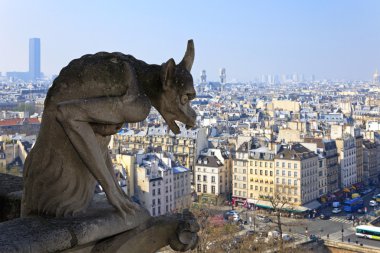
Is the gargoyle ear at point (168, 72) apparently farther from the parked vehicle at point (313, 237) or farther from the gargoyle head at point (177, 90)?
the parked vehicle at point (313, 237)

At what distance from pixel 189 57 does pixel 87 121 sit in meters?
0.75

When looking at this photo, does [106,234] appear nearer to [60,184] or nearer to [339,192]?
[60,184]

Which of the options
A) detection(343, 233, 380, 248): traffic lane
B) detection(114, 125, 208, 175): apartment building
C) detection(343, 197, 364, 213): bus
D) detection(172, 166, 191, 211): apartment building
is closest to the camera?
detection(343, 233, 380, 248): traffic lane

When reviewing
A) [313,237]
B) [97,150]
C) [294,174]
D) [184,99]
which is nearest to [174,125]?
[184,99]

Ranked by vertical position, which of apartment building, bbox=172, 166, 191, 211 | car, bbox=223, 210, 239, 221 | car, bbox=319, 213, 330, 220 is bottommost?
car, bbox=319, 213, 330, 220

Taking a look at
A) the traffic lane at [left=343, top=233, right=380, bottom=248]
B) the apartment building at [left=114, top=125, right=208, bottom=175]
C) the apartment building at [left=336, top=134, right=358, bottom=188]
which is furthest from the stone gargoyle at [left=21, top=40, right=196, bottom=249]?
the apartment building at [left=336, top=134, right=358, bottom=188]

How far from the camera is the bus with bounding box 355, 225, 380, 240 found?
31156mm

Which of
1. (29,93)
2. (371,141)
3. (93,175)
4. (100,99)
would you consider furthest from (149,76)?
(29,93)

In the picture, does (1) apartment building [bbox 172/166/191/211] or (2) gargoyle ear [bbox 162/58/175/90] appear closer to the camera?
(2) gargoyle ear [bbox 162/58/175/90]

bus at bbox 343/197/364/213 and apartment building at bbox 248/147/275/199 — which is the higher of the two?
apartment building at bbox 248/147/275/199

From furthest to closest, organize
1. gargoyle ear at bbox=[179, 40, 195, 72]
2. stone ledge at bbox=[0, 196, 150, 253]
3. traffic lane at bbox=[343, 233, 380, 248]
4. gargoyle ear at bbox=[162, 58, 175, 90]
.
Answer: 1. traffic lane at bbox=[343, 233, 380, 248]
2. gargoyle ear at bbox=[179, 40, 195, 72]
3. gargoyle ear at bbox=[162, 58, 175, 90]
4. stone ledge at bbox=[0, 196, 150, 253]

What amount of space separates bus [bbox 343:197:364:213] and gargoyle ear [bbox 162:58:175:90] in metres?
38.3

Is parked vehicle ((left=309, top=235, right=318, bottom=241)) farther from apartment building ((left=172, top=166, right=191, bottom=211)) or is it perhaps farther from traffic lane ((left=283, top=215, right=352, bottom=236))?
apartment building ((left=172, top=166, right=191, bottom=211))

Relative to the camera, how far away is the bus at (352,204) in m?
40.3
